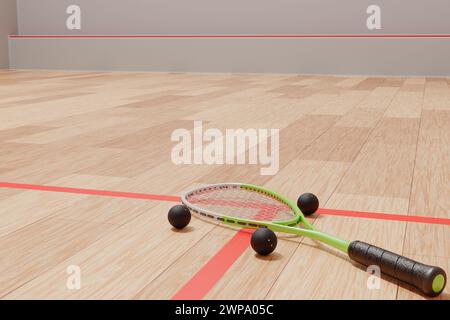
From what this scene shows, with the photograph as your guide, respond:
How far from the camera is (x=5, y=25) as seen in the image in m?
5.66

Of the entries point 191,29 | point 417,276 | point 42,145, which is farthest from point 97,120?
point 191,29

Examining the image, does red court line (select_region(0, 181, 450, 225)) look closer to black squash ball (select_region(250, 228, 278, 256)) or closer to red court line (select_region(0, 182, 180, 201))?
red court line (select_region(0, 182, 180, 201))

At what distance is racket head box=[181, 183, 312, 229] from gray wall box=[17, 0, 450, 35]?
3975mm

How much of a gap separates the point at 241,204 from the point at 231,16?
4282 mm

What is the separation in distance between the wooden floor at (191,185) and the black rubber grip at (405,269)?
0.02 meters

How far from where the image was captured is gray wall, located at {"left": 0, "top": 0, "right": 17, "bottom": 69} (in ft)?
18.4

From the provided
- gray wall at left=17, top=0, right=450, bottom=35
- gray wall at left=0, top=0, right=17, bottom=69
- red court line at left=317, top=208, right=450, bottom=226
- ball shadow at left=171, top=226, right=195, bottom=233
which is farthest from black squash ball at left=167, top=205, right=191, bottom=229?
gray wall at left=0, top=0, right=17, bottom=69

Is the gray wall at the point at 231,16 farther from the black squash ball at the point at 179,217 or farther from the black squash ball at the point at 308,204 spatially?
the black squash ball at the point at 179,217

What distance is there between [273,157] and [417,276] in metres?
0.89

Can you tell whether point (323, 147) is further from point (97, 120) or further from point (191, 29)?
point (191, 29)

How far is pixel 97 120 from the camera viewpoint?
2318 mm

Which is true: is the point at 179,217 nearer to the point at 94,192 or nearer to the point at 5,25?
the point at 94,192

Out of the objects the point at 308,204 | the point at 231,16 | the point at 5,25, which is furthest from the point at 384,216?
the point at 5,25
